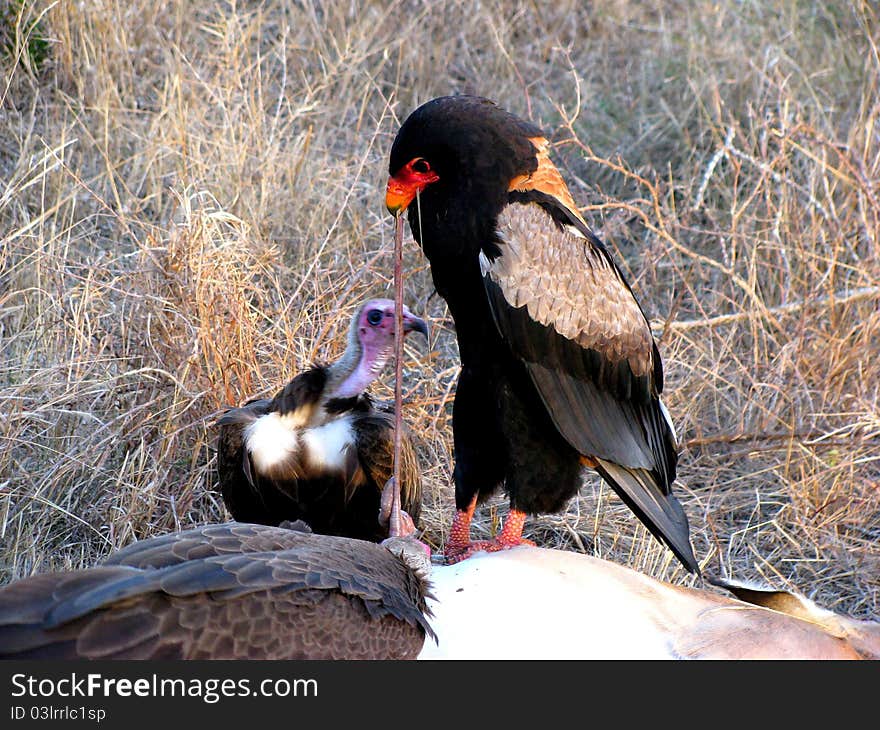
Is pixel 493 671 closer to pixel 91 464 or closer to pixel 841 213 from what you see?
pixel 91 464

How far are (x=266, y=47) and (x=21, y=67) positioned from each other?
1.29 m

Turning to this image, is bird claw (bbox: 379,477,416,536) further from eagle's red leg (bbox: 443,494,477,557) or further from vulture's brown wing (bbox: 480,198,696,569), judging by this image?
vulture's brown wing (bbox: 480,198,696,569)

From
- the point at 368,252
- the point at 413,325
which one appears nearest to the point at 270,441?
the point at 413,325

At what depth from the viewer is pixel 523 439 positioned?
337 centimetres

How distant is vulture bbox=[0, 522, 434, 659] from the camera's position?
2223 mm

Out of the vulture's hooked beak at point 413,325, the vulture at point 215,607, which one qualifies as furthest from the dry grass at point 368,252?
the vulture at point 215,607

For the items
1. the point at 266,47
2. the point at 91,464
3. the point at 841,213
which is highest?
the point at 266,47

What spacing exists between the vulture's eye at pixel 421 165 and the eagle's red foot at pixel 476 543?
0.94 metres

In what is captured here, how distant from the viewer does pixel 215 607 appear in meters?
2.32

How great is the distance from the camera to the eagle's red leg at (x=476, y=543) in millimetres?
3402

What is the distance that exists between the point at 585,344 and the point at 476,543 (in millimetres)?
633

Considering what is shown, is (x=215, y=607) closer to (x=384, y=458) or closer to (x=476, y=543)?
(x=476, y=543)

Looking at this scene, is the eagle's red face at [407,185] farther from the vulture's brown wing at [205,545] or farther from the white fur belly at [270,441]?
the vulture's brown wing at [205,545]

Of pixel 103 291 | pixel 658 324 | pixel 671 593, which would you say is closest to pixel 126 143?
pixel 103 291
